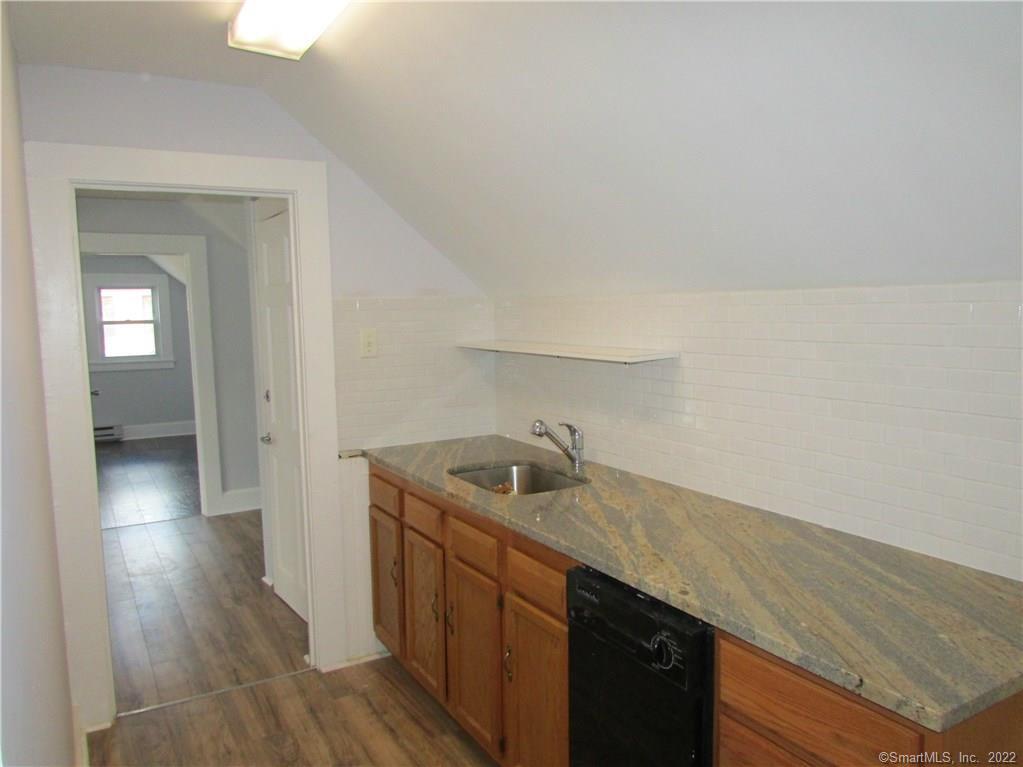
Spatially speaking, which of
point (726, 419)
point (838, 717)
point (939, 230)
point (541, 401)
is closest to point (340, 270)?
point (541, 401)

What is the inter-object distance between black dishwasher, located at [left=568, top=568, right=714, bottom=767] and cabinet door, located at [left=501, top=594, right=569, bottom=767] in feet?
0.25

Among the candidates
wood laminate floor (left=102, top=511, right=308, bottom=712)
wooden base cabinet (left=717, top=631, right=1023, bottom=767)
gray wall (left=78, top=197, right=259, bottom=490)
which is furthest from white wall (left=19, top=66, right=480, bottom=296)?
gray wall (left=78, top=197, right=259, bottom=490)

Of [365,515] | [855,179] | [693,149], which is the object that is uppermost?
[693,149]

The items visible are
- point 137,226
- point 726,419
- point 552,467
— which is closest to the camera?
point 726,419

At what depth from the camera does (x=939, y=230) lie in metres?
1.56

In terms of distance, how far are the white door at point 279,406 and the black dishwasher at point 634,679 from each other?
1766 millimetres

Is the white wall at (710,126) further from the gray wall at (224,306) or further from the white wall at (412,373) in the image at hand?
the gray wall at (224,306)

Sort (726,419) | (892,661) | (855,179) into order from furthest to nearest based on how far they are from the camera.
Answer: (726,419)
(855,179)
(892,661)

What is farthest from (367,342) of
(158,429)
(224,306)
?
(158,429)

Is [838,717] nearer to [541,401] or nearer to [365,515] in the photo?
[541,401]

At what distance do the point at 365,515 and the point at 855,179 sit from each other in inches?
92.1

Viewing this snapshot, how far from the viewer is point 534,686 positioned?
214 cm

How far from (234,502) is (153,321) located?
4376mm

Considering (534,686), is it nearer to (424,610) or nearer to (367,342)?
(424,610)
